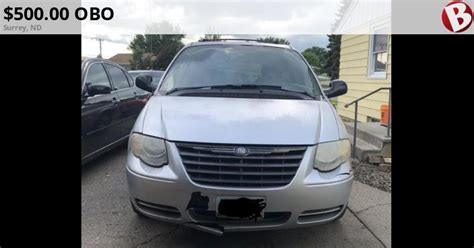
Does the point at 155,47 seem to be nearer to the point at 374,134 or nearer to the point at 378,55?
the point at 378,55

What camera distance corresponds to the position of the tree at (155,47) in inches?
1433

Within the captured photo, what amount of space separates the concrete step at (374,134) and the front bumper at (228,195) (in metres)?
3.13

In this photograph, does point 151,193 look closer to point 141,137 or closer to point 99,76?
point 141,137

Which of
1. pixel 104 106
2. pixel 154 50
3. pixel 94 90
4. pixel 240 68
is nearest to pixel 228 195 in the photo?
pixel 240 68

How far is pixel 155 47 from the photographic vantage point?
40.0 meters

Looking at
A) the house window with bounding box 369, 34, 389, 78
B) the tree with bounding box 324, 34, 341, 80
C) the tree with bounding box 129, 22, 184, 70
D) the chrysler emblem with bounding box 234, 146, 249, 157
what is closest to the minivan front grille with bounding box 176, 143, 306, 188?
the chrysler emblem with bounding box 234, 146, 249, 157

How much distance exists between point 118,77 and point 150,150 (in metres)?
3.75

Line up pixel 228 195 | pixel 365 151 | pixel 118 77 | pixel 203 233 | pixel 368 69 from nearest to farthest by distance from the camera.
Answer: pixel 228 195
pixel 203 233
pixel 365 151
pixel 118 77
pixel 368 69

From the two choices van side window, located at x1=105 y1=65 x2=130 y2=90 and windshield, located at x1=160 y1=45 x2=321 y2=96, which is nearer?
windshield, located at x1=160 y1=45 x2=321 y2=96

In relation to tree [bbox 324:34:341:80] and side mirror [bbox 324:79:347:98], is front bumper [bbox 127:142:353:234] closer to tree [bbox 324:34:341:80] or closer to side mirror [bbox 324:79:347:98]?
side mirror [bbox 324:79:347:98]
